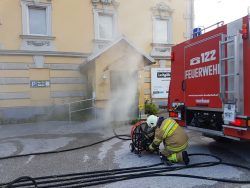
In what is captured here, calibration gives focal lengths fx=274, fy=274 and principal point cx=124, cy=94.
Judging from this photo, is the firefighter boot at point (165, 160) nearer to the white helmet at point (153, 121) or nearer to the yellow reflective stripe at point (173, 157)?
the yellow reflective stripe at point (173, 157)

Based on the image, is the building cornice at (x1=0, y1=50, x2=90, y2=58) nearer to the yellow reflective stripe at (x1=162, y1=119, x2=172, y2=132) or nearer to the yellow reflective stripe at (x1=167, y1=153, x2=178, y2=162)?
the yellow reflective stripe at (x1=162, y1=119, x2=172, y2=132)

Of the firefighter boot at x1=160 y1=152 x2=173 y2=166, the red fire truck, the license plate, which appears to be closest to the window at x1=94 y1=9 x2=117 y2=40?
the red fire truck

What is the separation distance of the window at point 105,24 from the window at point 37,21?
2576 mm

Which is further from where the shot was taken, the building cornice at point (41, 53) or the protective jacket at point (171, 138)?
the building cornice at point (41, 53)

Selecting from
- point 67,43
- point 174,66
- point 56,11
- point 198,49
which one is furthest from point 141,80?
point 198,49

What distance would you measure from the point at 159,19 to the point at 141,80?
4559mm

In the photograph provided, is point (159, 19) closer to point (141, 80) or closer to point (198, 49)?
point (141, 80)

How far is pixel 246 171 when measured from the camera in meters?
4.88

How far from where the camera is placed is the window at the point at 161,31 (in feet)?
51.6

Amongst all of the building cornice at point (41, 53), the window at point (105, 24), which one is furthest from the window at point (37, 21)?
the window at point (105, 24)

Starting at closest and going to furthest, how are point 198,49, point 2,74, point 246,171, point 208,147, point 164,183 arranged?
1. point 164,183
2. point 246,171
3. point 198,49
4. point 208,147
5. point 2,74

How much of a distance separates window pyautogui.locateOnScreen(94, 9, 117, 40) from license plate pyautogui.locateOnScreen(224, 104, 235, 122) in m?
10.1

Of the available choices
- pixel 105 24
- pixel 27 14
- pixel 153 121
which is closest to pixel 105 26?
pixel 105 24

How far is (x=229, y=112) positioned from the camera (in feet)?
16.4
